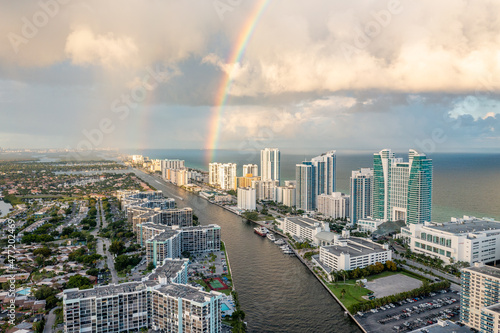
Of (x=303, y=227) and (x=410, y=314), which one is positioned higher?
(x=303, y=227)

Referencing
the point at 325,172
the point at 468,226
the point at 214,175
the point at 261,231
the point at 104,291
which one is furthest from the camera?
the point at 214,175

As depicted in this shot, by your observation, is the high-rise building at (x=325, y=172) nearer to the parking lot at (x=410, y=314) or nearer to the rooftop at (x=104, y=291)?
the parking lot at (x=410, y=314)

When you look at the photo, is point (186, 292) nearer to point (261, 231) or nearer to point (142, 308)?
point (142, 308)

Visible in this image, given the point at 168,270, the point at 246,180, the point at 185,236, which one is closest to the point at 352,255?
the point at 168,270

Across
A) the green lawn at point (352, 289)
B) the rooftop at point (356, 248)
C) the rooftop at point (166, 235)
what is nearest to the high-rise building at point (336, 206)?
the rooftop at point (356, 248)

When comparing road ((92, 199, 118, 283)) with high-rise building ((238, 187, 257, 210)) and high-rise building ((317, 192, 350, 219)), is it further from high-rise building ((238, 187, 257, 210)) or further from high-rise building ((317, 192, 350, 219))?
high-rise building ((317, 192, 350, 219))

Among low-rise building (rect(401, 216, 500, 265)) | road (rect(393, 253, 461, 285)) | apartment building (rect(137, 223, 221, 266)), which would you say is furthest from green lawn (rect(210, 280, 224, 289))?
low-rise building (rect(401, 216, 500, 265))
